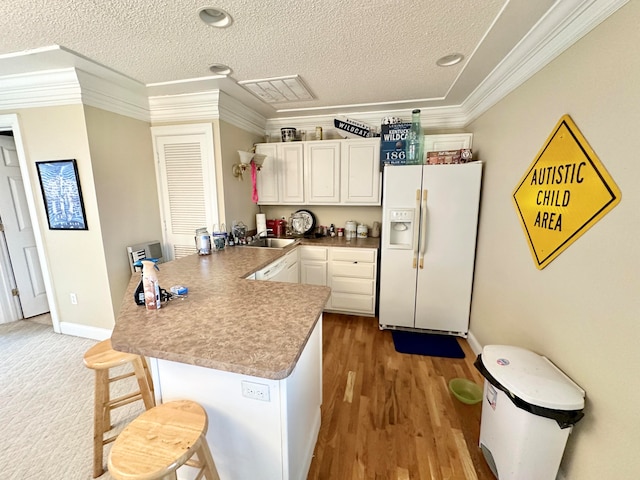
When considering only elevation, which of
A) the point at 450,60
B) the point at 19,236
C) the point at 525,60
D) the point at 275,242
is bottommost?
the point at 275,242

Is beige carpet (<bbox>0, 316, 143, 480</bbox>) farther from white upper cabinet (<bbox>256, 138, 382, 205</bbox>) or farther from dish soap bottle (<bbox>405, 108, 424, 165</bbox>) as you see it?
dish soap bottle (<bbox>405, 108, 424, 165</bbox>)

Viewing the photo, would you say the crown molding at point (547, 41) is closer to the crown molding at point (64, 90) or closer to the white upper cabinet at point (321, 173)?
Answer: the white upper cabinet at point (321, 173)

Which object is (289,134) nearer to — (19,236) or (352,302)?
(352,302)

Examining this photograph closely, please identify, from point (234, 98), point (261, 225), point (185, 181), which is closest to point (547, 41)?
point (234, 98)

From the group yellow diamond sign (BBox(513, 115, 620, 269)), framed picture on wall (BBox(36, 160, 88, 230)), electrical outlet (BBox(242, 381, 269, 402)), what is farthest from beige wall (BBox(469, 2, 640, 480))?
framed picture on wall (BBox(36, 160, 88, 230))

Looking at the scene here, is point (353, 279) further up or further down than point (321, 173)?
further down

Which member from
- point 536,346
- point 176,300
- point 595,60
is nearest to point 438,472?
point 536,346

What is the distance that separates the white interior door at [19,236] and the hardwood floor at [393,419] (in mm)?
3699

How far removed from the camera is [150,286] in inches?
50.8

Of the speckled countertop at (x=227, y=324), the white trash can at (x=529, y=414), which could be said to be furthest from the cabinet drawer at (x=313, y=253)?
the white trash can at (x=529, y=414)

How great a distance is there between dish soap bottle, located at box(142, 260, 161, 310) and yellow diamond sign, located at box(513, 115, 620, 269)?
2103 millimetres

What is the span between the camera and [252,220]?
3484mm

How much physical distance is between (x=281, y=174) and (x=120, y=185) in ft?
5.60

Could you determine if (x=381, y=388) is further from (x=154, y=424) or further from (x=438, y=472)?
(x=154, y=424)
